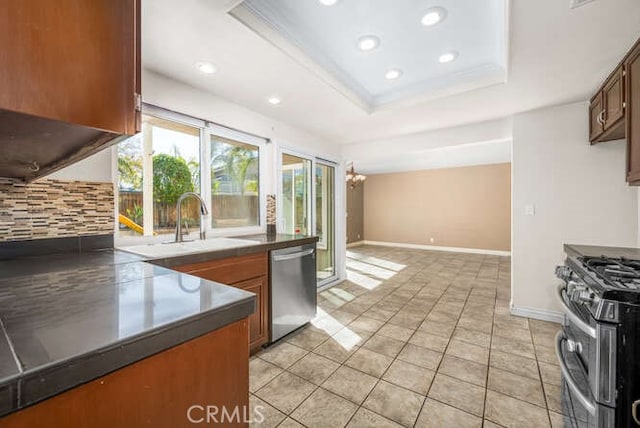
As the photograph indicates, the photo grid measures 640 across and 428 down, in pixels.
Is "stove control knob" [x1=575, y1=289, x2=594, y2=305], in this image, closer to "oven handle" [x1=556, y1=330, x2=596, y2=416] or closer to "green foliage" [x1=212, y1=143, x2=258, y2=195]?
"oven handle" [x1=556, y1=330, x2=596, y2=416]

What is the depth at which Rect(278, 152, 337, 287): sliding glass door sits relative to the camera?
3674mm

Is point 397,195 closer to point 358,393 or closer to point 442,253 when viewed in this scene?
point 442,253

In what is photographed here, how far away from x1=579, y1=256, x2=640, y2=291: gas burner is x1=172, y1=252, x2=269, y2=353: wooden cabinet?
1977mm

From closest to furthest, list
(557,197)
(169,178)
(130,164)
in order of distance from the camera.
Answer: (130,164) < (169,178) < (557,197)

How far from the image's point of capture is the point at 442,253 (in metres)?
7.00

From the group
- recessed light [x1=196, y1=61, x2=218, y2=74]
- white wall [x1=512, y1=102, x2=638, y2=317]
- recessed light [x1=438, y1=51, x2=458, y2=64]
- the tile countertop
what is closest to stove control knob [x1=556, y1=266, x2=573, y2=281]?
white wall [x1=512, y1=102, x2=638, y2=317]

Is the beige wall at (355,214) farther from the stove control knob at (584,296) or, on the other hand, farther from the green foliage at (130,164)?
the stove control knob at (584,296)

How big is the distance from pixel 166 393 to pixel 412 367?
1902mm

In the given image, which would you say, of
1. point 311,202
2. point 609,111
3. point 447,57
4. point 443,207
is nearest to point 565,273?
point 609,111

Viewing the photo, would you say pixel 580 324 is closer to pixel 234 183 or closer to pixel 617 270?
pixel 617 270

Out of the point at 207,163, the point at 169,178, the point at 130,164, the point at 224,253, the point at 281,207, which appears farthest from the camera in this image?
the point at 281,207

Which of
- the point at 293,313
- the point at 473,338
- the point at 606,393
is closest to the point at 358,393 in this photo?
the point at 293,313

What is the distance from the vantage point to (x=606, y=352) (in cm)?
109

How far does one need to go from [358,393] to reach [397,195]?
6.98 m
